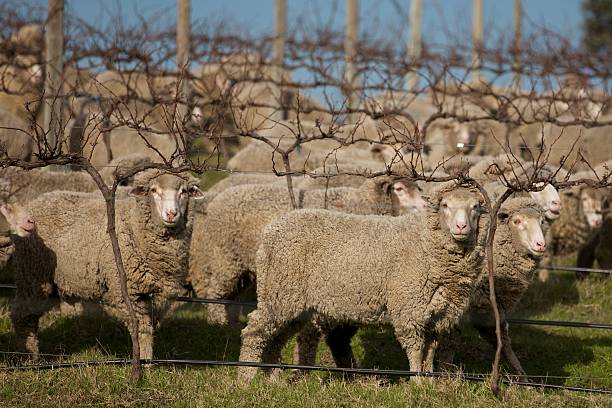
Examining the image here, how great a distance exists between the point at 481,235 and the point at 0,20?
571 inches

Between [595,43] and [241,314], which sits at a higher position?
[595,43]

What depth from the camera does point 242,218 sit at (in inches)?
347

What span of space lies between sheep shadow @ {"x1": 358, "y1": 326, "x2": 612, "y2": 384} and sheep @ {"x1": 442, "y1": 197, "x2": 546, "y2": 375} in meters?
0.41

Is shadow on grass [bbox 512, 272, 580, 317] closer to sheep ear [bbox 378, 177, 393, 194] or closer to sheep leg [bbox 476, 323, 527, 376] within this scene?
sheep ear [bbox 378, 177, 393, 194]

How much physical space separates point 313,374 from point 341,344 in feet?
1.38

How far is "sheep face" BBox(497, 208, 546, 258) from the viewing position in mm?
7285

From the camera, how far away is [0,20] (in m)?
18.6

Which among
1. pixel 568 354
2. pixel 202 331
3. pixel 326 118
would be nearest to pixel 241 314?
pixel 202 331

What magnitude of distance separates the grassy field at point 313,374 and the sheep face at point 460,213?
40.1 inches

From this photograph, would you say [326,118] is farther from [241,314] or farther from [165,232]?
[165,232]

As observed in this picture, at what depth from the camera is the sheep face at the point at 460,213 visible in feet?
21.0

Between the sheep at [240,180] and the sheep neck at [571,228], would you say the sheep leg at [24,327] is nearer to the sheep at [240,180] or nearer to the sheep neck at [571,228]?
the sheep at [240,180]

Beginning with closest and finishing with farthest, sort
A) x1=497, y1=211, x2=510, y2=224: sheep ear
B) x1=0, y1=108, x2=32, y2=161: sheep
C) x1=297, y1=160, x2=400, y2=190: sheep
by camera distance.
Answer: x1=497, y1=211, x2=510, y2=224: sheep ear, x1=297, y1=160, x2=400, y2=190: sheep, x1=0, y1=108, x2=32, y2=161: sheep

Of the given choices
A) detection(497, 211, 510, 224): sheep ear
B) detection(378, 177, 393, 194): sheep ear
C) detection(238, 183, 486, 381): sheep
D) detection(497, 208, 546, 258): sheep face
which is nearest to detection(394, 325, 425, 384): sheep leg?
detection(238, 183, 486, 381): sheep
